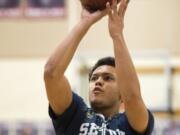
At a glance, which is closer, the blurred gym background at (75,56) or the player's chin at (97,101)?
the player's chin at (97,101)

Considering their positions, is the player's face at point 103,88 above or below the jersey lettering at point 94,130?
above

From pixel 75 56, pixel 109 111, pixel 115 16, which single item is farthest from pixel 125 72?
pixel 75 56

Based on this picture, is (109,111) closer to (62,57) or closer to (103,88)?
(103,88)

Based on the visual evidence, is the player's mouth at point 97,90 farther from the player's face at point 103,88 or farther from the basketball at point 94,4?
the basketball at point 94,4

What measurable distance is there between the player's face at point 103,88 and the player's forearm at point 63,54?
0.31 metres

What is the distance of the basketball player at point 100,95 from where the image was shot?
2.53 m

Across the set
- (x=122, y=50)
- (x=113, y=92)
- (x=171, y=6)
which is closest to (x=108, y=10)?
(x=122, y=50)

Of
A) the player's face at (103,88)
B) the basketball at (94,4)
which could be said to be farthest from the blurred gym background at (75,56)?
the basketball at (94,4)

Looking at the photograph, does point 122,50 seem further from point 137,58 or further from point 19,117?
point 19,117

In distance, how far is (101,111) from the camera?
2.83 metres

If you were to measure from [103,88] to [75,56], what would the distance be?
3253mm

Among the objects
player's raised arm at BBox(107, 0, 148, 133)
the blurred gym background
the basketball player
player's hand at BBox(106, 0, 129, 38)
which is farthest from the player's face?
the blurred gym background

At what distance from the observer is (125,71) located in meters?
2.52

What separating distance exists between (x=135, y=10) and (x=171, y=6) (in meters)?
0.46
